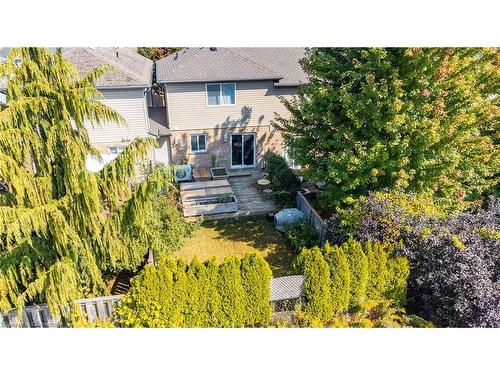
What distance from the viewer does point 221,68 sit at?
64.1 ft

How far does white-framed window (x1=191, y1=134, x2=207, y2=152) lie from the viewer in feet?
68.4

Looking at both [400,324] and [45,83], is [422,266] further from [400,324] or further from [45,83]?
[45,83]

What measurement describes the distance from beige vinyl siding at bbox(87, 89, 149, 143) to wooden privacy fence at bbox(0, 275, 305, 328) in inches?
397

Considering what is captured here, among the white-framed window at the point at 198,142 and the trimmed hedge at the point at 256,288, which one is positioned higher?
the white-framed window at the point at 198,142

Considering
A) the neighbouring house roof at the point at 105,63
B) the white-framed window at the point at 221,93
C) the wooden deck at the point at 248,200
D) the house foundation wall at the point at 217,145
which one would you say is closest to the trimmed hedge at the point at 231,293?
the wooden deck at the point at 248,200

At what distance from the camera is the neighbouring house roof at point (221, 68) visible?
19188 millimetres

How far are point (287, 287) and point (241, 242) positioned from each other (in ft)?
16.3

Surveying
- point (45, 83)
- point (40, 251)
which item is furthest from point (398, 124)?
point (40, 251)

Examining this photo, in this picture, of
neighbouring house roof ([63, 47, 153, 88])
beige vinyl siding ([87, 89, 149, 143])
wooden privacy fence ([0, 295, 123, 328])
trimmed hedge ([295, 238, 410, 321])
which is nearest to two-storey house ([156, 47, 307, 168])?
neighbouring house roof ([63, 47, 153, 88])

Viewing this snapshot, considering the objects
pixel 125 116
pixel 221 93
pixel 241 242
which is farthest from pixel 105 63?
pixel 241 242

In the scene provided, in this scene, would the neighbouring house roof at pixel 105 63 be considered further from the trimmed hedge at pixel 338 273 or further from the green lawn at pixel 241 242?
the trimmed hedge at pixel 338 273

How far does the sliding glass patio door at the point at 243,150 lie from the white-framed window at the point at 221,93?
2.12 metres

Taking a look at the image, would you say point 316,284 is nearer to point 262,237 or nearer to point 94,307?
point 262,237

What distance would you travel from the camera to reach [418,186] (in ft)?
42.4
